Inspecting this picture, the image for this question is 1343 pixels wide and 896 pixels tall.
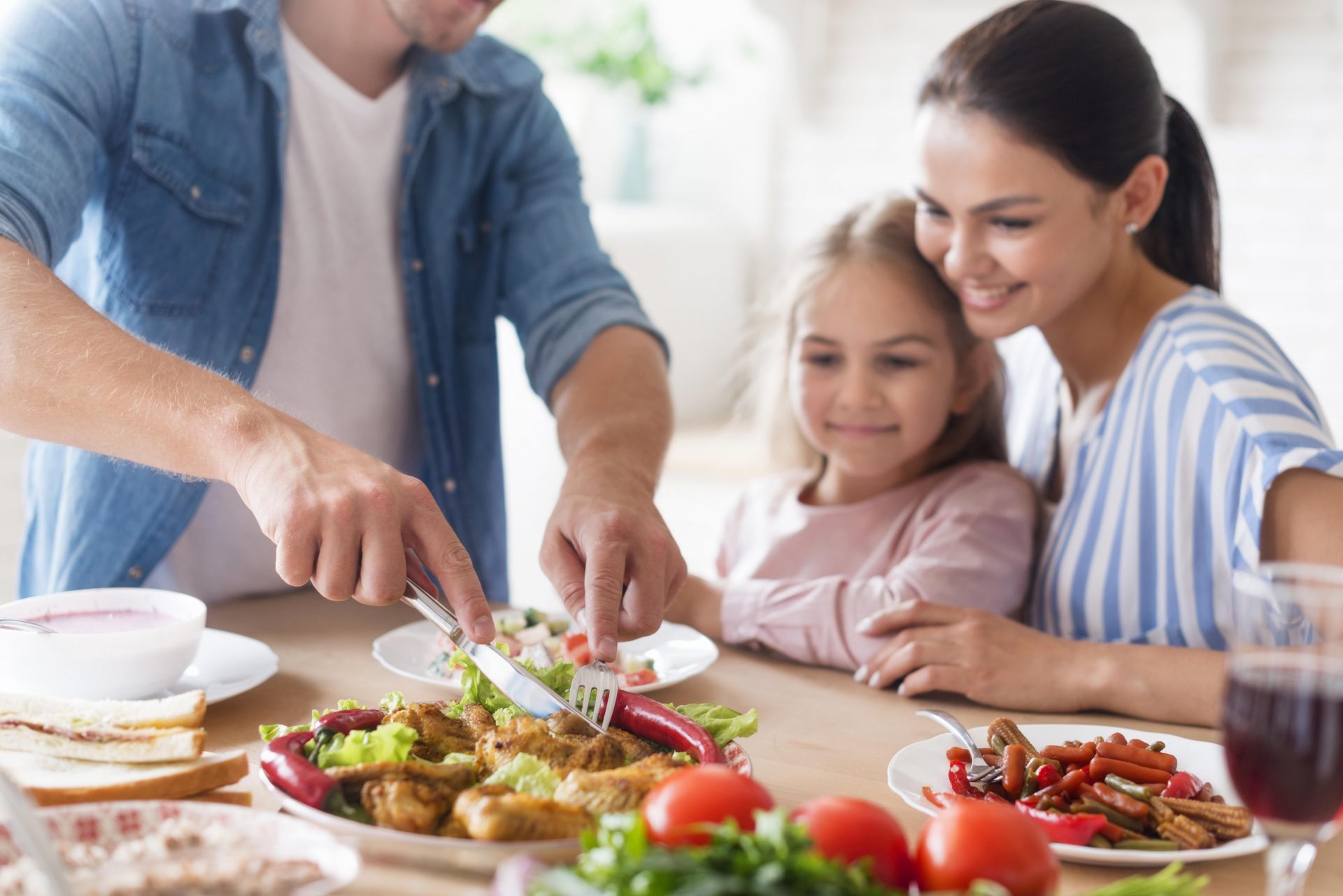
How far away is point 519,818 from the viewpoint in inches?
31.8

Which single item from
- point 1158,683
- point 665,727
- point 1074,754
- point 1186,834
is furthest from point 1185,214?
point 665,727

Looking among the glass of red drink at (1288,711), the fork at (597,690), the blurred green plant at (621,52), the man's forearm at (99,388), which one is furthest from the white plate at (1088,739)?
the blurred green plant at (621,52)

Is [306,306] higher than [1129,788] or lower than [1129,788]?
higher

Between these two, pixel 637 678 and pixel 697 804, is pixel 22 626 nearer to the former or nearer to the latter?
pixel 637 678

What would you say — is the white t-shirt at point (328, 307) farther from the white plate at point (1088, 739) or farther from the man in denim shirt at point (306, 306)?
the white plate at point (1088, 739)

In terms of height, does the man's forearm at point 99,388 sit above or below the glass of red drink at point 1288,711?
above

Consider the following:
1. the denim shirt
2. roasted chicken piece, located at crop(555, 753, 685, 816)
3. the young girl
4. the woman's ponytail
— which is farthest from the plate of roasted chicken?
the woman's ponytail

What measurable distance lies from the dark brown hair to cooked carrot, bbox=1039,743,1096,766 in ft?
3.02

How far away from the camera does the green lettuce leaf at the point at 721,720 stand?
1.11 m

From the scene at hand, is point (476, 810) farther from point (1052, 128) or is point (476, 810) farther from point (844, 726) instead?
point (1052, 128)

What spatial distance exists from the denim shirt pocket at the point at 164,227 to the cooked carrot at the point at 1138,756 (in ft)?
4.60

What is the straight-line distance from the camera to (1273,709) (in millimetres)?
700

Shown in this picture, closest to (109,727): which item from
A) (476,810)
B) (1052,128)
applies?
(476,810)

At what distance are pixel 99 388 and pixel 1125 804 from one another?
1061mm
